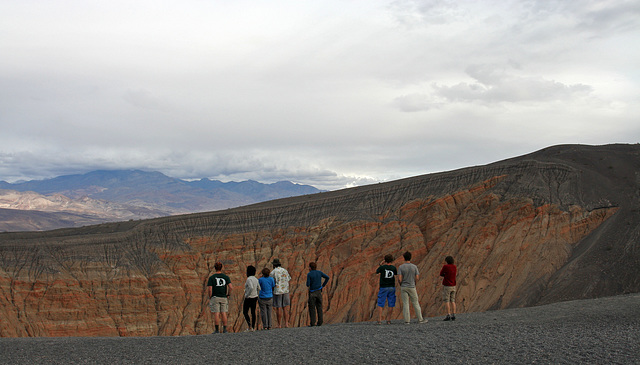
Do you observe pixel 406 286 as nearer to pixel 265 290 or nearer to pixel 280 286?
pixel 280 286

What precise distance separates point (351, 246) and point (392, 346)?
3059 cm

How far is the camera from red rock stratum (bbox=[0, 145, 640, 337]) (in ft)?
103

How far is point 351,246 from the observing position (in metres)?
39.3

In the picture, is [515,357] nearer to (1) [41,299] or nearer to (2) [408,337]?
(2) [408,337]

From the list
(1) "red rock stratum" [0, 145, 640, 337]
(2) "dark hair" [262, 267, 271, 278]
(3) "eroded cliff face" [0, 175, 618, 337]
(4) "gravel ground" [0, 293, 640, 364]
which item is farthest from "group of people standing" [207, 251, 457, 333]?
(3) "eroded cliff face" [0, 175, 618, 337]

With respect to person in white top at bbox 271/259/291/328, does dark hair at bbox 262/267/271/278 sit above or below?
above

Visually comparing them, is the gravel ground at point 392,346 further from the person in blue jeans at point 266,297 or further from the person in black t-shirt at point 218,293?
the person in blue jeans at point 266,297

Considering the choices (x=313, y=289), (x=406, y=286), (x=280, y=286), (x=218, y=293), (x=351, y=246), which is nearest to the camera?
(x=406, y=286)

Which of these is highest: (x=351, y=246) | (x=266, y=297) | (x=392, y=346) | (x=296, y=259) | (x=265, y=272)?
(x=265, y=272)

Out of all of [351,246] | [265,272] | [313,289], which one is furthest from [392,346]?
[351,246]

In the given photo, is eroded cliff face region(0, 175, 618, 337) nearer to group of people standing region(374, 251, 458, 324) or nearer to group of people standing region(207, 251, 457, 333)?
group of people standing region(374, 251, 458, 324)

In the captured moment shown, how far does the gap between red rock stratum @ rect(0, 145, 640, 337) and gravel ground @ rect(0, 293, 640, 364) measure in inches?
694

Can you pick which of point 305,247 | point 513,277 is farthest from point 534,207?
point 305,247

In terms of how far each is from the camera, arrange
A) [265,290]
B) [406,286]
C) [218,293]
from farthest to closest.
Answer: [265,290], [218,293], [406,286]
